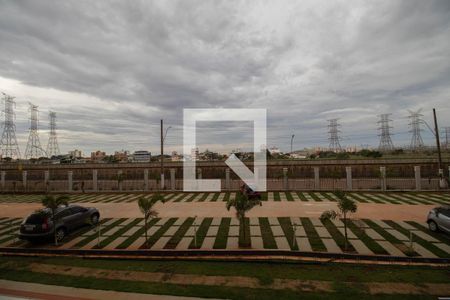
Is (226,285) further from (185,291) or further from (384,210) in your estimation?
(384,210)

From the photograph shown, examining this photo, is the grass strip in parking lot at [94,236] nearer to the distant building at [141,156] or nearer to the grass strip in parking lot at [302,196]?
the grass strip in parking lot at [302,196]

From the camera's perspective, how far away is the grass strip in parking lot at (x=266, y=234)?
10195mm

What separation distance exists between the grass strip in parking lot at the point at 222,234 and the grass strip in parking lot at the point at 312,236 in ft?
11.1

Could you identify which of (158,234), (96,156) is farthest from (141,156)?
(158,234)

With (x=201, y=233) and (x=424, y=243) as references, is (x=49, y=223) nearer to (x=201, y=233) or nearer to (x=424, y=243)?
(x=201, y=233)

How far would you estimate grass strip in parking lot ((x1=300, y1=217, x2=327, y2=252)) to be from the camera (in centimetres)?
989

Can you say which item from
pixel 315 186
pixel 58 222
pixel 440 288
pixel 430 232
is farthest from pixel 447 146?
pixel 58 222

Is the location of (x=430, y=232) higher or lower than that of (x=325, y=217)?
lower

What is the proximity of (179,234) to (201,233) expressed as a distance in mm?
978

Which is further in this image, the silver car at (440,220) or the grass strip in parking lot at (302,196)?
the grass strip in parking lot at (302,196)

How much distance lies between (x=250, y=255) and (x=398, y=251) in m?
5.21

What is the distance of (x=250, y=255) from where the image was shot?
9133 millimetres

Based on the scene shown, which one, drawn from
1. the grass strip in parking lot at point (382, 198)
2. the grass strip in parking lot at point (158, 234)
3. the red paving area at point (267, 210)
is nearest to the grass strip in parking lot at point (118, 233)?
the red paving area at point (267, 210)

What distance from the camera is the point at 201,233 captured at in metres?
11.9
